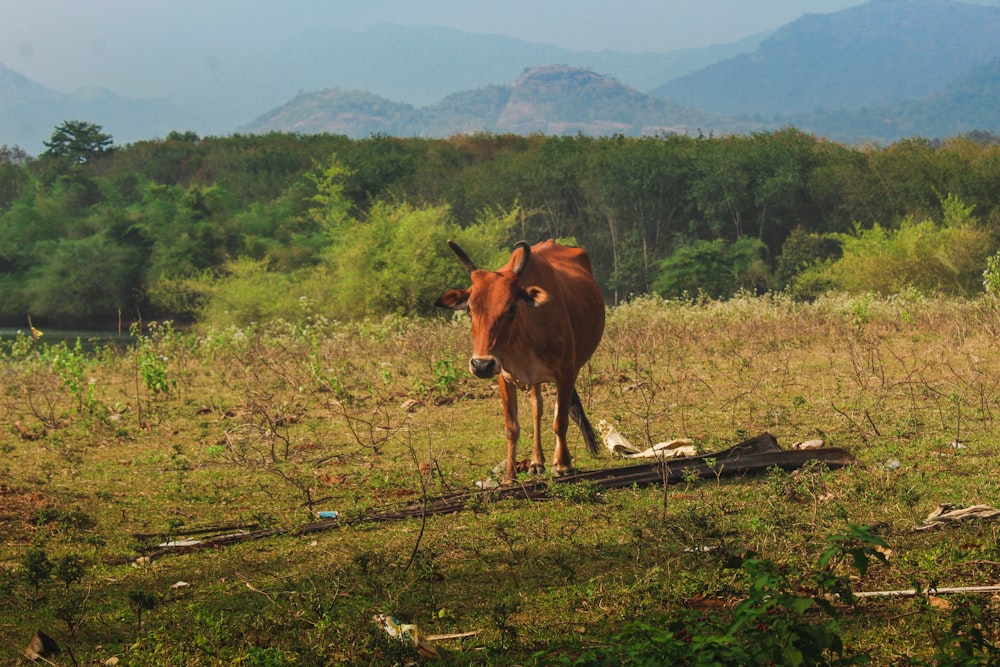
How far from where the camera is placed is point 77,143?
2618 inches

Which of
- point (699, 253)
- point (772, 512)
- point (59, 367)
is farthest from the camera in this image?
point (699, 253)

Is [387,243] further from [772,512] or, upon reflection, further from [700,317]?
[772,512]

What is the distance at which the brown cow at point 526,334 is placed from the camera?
7.39 m

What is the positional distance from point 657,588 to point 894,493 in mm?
2267

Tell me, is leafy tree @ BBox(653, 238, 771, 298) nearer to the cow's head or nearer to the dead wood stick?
the cow's head

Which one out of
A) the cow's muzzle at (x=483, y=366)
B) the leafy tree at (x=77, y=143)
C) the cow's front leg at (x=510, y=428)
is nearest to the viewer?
the cow's muzzle at (x=483, y=366)

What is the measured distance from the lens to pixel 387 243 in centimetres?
2447

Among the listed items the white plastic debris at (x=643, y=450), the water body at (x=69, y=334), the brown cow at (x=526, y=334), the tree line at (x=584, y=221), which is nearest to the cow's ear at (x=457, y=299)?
the brown cow at (x=526, y=334)

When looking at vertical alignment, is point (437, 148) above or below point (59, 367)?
above

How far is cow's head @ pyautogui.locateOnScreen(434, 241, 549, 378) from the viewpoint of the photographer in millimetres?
7297

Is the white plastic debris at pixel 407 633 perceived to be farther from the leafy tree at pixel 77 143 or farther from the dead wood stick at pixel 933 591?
the leafy tree at pixel 77 143

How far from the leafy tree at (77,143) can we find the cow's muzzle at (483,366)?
64.8 metres

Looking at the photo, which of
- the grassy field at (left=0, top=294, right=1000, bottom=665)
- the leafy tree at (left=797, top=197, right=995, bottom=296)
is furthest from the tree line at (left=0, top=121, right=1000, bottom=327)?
the grassy field at (left=0, top=294, right=1000, bottom=665)

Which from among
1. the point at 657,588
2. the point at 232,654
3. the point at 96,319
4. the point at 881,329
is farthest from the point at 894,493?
the point at 96,319
